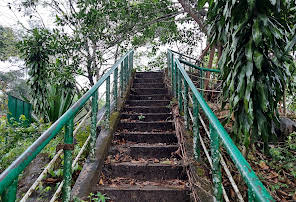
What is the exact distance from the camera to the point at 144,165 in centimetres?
246

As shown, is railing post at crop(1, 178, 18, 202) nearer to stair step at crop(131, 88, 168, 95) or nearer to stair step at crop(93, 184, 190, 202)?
stair step at crop(93, 184, 190, 202)

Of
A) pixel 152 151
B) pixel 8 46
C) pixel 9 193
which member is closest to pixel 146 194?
pixel 152 151

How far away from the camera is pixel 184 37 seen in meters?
9.47

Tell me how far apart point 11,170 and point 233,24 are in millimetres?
2023

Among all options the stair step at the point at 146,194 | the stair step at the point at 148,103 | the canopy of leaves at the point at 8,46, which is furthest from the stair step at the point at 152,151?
the canopy of leaves at the point at 8,46

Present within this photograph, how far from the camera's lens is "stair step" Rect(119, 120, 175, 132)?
3.62 meters

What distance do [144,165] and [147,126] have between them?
122cm

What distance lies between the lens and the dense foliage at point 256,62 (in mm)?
1767

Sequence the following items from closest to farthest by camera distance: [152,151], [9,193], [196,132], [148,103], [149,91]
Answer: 1. [9,193]
2. [196,132]
3. [152,151]
4. [148,103]
5. [149,91]

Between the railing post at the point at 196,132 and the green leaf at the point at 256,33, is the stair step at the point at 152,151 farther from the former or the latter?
the green leaf at the point at 256,33

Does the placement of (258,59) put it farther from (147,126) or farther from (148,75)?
(148,75)

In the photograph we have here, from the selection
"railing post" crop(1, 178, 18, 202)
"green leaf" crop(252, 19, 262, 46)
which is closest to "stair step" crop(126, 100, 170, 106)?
"green leaf" crop(252, 19, 262, 46)

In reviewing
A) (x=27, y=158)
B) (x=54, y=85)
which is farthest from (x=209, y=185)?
(x=54, y=85)

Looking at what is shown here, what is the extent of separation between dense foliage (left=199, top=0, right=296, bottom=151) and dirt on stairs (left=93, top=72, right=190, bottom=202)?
90cm
